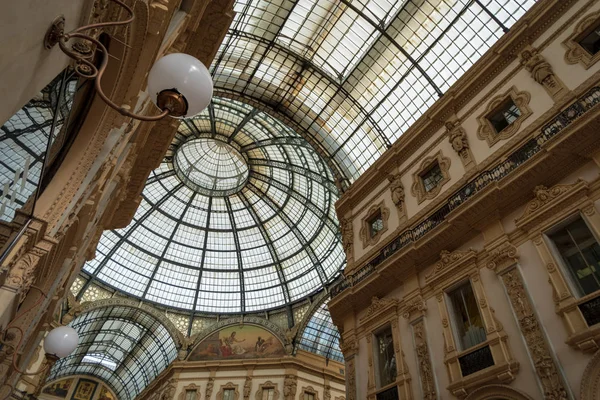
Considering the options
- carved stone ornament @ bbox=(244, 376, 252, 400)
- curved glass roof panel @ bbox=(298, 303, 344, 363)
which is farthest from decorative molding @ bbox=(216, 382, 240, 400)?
curved glass roof panel @ bbox=(298, 303, 344, 363)

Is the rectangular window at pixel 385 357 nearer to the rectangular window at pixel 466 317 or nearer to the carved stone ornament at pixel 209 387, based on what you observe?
the rectangular window at pixel 466 317

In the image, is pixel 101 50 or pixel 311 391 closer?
pixel 101 50

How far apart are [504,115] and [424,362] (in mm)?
8176

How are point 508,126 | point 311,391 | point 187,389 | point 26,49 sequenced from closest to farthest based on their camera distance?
point 26,49
point 508,126
point 311,391
point 187,389

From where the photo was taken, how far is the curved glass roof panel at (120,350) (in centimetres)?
3331

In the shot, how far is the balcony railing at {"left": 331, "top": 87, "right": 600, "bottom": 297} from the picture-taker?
9664mm

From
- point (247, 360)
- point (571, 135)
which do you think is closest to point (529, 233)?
point (571, 135)

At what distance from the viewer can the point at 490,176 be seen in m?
11.3

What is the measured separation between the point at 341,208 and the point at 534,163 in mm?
9895

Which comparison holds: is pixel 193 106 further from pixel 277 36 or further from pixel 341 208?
pixel 277 36

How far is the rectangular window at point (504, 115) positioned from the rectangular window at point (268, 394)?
72.6 feet

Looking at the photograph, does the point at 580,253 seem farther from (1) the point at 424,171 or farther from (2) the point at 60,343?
(2) the point at 60,343

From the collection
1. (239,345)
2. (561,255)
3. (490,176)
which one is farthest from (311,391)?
(561,255)

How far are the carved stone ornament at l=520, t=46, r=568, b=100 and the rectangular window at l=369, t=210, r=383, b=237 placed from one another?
7372 mm
